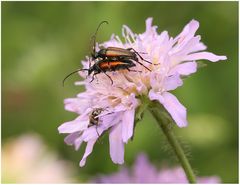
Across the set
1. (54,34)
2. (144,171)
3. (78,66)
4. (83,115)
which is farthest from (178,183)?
(54,34)

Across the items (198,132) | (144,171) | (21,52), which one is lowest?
(198,132)

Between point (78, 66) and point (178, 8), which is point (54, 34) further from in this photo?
point (178, 8)

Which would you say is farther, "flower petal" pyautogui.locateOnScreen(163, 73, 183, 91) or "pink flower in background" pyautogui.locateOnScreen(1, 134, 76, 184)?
"pink flower in background" pyautogui.locateOnScreen(1, 134, 76, 184)

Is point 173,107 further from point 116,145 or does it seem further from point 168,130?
point 116,145

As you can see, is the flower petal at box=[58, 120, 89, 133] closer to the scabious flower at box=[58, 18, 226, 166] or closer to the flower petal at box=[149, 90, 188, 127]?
the scabious flower at box=[58, 18, 226, 166]

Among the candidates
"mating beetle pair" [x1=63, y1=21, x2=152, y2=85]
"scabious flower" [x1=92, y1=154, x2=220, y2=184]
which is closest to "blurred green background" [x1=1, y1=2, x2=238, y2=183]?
"scabious flower" [x1=92, y1=154, x2=220, y2=184]

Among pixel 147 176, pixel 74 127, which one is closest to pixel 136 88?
pixel 74 127

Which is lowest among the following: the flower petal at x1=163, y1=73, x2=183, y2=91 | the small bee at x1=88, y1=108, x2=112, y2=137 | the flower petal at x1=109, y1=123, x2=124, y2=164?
the flower petal at x1=109, y1=123, x2=124, y2=164
